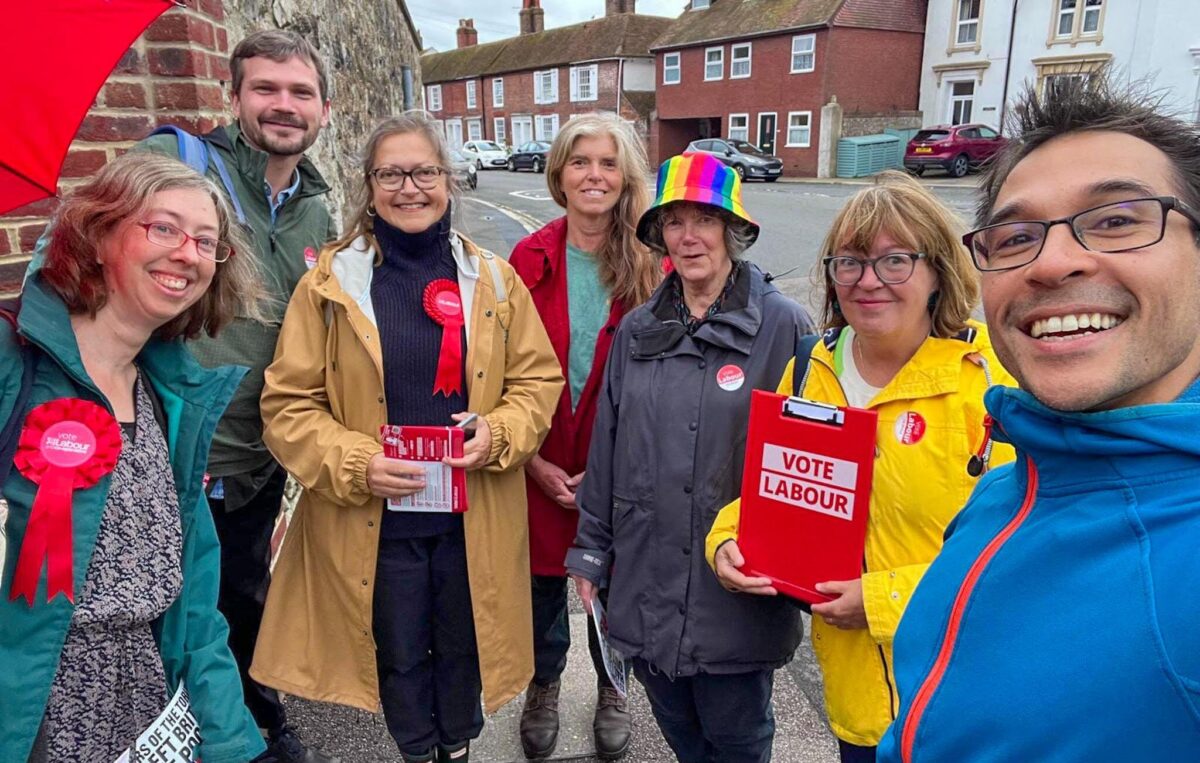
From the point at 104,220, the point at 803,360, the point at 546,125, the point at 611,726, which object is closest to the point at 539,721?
the point at 611,726

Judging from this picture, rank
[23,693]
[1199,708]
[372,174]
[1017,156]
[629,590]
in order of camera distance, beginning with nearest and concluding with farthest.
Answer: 1. [1199,708]
2. [1017,156]
3. [23,693]
4. [629,590]
5. [372,174]

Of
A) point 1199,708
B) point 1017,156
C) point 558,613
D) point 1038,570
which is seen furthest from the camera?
point 558,613

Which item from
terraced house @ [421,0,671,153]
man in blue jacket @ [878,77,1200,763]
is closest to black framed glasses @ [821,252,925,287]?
man in blue jacket @ [878,77,1200,763]

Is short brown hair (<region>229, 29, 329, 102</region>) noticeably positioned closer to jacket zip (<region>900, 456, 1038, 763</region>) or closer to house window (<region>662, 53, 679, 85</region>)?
jacket zip (<region>900, 456, 1038, 763</region>)

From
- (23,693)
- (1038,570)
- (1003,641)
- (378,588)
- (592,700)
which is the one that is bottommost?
(592,700)

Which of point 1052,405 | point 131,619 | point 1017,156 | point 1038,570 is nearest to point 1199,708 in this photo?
point 1038,570

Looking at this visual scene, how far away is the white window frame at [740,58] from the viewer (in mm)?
30577

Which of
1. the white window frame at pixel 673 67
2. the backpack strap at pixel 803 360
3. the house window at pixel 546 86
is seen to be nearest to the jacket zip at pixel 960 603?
the backpack strap at pixel 803 360

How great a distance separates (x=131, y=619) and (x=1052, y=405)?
184 cm

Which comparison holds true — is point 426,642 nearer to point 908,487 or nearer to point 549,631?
point 549,631

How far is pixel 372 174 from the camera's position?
2336mm

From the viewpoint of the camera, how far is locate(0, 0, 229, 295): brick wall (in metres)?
2.53

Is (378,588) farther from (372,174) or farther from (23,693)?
(372,174)

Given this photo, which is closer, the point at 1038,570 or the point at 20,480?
the point at 1038,570
